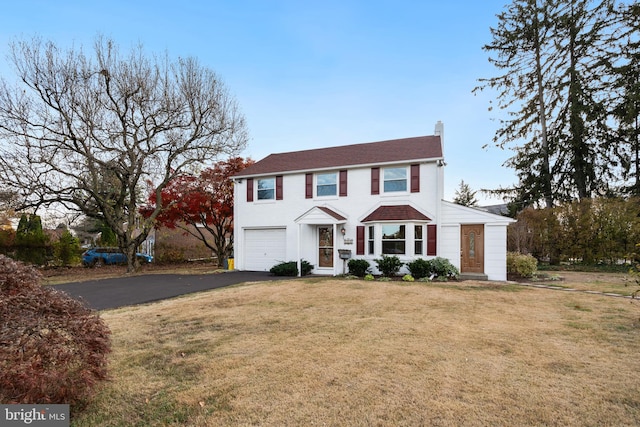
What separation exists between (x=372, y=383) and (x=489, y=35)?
87.0 ft

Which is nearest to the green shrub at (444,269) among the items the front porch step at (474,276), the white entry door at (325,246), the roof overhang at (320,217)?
the front porch step at (474,276)

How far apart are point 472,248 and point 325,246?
6433 mm

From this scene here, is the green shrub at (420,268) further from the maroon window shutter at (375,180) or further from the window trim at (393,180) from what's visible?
the maroon window shutter at (375,180)

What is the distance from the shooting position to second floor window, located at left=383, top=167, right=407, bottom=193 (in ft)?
46.0

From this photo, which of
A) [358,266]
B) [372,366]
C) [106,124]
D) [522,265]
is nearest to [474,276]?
[522,265]

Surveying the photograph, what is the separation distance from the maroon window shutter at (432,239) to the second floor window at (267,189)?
786cm

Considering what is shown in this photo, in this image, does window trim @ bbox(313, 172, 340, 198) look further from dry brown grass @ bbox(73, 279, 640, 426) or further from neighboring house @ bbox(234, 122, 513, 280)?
dry brown grass @ bbox(73, 279, 640, 426)

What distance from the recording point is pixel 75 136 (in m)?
14.6

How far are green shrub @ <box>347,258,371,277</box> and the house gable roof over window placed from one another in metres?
1.85

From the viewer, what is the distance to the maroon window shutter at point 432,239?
13180 mm

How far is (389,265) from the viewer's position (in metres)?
13.1

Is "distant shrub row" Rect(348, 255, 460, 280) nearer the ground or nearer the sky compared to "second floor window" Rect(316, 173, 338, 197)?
nearer the ground

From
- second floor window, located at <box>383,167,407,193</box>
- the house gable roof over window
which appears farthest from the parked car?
second floor window, located at <box>383,167,407,193</box>

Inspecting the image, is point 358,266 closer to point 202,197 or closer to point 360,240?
point 360,240
